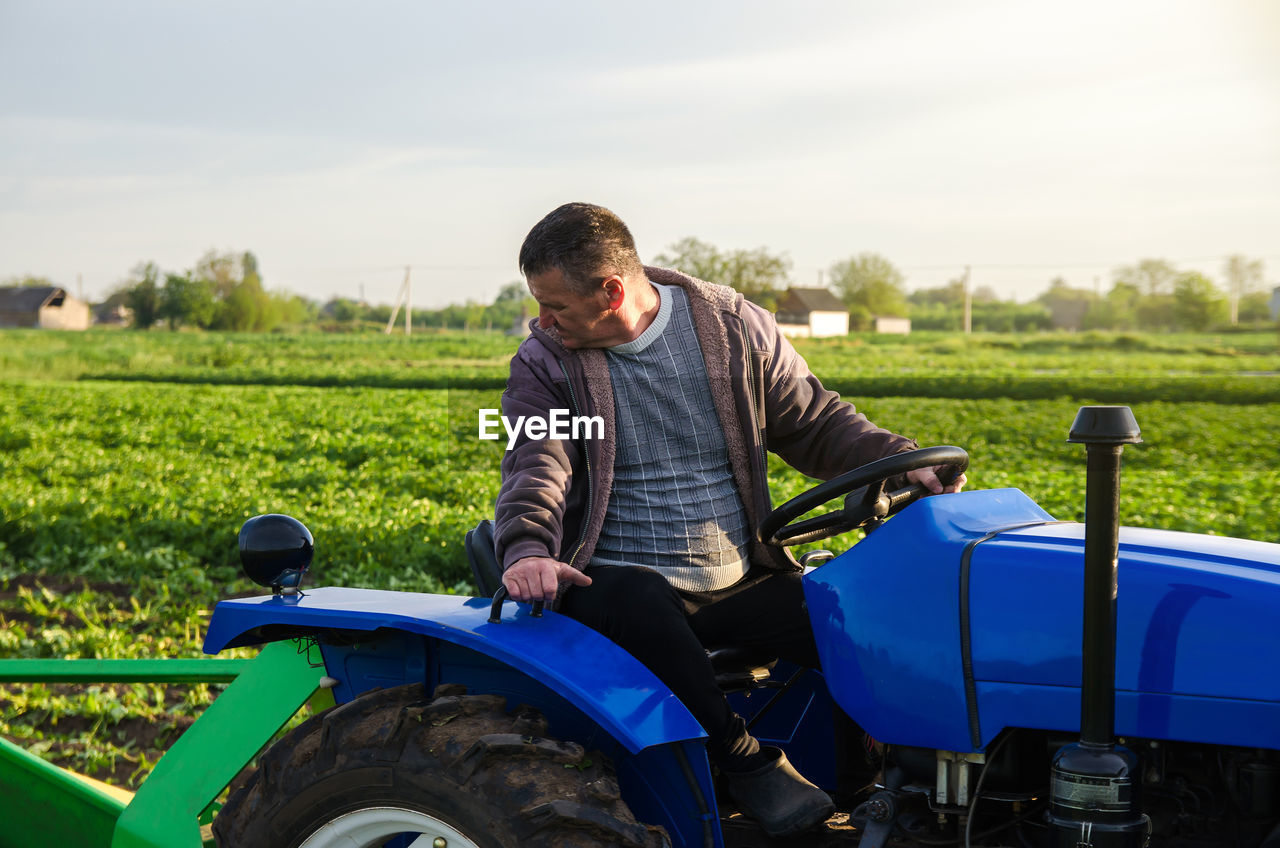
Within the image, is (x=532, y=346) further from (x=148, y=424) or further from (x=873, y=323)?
(x=873, y=323)

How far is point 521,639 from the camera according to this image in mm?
1910

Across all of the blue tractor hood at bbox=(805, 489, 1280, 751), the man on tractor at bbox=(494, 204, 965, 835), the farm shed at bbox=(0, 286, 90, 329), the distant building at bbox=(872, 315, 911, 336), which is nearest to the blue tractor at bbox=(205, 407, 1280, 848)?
the blue tractor hood at bbox=(805, 489, 1280, 751)

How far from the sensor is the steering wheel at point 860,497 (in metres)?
1.88

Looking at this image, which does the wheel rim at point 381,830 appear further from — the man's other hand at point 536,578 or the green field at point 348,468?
the green field at point 348,468

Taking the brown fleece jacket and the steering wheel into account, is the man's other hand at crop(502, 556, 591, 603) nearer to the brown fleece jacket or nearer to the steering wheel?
the brown fleece jacket

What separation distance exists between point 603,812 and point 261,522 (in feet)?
3.24

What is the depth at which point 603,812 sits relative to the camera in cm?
172

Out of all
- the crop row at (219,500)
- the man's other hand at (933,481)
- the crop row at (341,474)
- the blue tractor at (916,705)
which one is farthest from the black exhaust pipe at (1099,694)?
the crop row at (341,474)

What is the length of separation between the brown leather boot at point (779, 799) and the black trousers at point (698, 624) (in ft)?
0.17

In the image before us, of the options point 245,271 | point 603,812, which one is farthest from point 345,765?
point 245,271

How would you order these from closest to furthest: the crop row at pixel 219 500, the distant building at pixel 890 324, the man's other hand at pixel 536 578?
the man's other hand at pixel 536 578 → the crop row at pixel 219 500 → the distant building at pixel 890 324

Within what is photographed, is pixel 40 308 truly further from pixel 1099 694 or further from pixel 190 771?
pixel 1099 694

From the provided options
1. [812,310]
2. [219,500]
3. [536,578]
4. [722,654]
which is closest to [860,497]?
[722,654]

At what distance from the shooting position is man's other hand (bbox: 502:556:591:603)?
1.99 m
